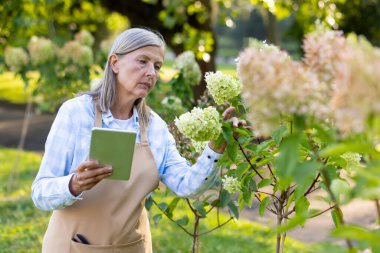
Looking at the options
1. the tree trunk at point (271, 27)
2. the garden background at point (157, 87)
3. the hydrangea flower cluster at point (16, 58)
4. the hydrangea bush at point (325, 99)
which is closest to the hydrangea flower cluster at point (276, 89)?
the hydrangea bush at point (325, 99)

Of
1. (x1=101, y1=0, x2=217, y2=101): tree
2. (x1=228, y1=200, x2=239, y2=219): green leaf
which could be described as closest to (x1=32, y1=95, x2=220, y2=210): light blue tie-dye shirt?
(x1=228, y1=200, x2=239, y2=219): green leaf

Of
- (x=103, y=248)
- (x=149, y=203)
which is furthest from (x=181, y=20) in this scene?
(x=103, y=248)

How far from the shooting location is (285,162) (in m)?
1.58

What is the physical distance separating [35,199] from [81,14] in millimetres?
10447

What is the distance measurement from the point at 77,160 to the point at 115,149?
33cm

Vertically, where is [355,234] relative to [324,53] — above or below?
below

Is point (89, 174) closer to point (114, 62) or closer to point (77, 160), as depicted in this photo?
point (77, 160)

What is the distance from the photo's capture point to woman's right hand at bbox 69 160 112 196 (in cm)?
246

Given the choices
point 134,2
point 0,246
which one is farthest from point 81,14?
point 0,246

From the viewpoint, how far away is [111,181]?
9.00 ft

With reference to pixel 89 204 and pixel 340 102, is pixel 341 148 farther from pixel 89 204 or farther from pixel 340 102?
pixel 89 204

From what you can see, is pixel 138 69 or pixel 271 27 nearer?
pixel 138 69

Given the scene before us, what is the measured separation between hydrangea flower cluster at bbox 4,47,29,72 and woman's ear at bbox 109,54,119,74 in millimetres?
4214

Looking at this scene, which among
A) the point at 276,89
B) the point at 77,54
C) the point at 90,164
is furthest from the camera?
the point at 77,54
